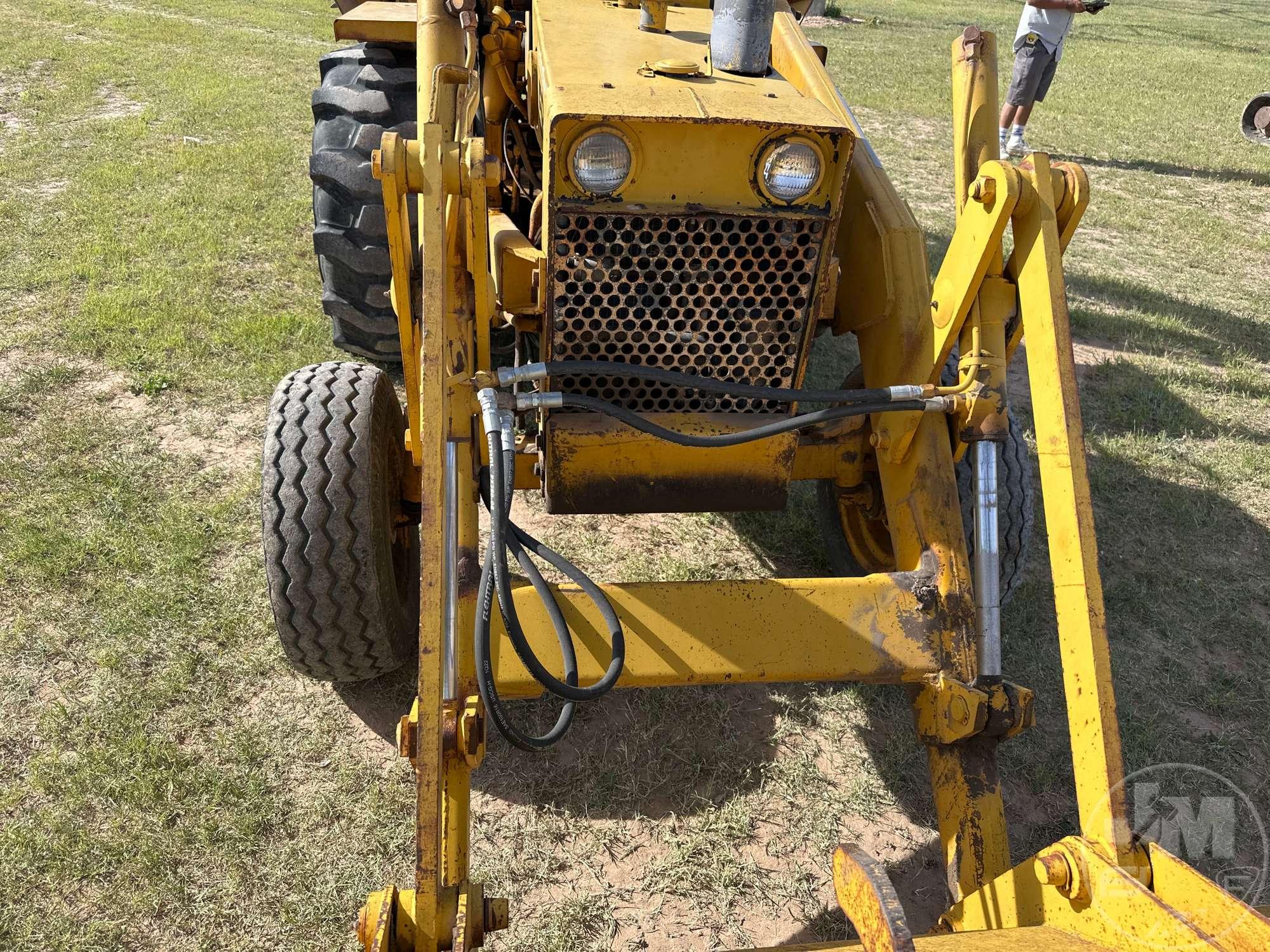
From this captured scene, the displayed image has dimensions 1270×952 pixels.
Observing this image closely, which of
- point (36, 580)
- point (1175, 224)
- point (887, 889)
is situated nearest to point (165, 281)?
point (36, 580)

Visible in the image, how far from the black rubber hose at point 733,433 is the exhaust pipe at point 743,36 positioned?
0.97m

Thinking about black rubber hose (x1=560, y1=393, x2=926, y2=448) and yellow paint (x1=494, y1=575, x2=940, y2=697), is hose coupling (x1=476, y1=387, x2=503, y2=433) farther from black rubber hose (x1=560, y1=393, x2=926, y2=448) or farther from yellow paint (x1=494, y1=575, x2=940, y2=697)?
yellow paint (x1=494, y1=575, x2=940, y2=697)

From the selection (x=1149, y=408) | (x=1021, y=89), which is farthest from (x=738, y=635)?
(x=1021, y=89)

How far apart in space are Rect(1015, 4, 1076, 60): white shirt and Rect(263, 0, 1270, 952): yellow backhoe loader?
7622 mm

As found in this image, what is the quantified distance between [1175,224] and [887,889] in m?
8.88

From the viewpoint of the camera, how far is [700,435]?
2580 millimetres

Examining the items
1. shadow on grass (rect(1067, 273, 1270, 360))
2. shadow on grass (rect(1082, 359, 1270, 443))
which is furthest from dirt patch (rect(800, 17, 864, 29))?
shadow on grass (rect(1082, 359, 1270, 443))

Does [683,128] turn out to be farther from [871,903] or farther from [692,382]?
[871,903]

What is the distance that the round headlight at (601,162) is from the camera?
221 centimetres

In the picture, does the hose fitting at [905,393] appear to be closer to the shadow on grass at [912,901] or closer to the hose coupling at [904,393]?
the hose coupling at [904,393]

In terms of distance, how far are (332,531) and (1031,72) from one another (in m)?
9.25

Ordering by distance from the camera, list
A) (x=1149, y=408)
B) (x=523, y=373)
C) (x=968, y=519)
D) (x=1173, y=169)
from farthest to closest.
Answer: (x=1173, y=169) → (x=1149, y=408) → (x=968, y=519) → (x=523, y=373)

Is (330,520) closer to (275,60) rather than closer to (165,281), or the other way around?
(165,281)

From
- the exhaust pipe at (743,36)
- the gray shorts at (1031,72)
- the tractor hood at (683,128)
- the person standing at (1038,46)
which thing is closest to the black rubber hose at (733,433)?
the tractor hood at (683,128)
